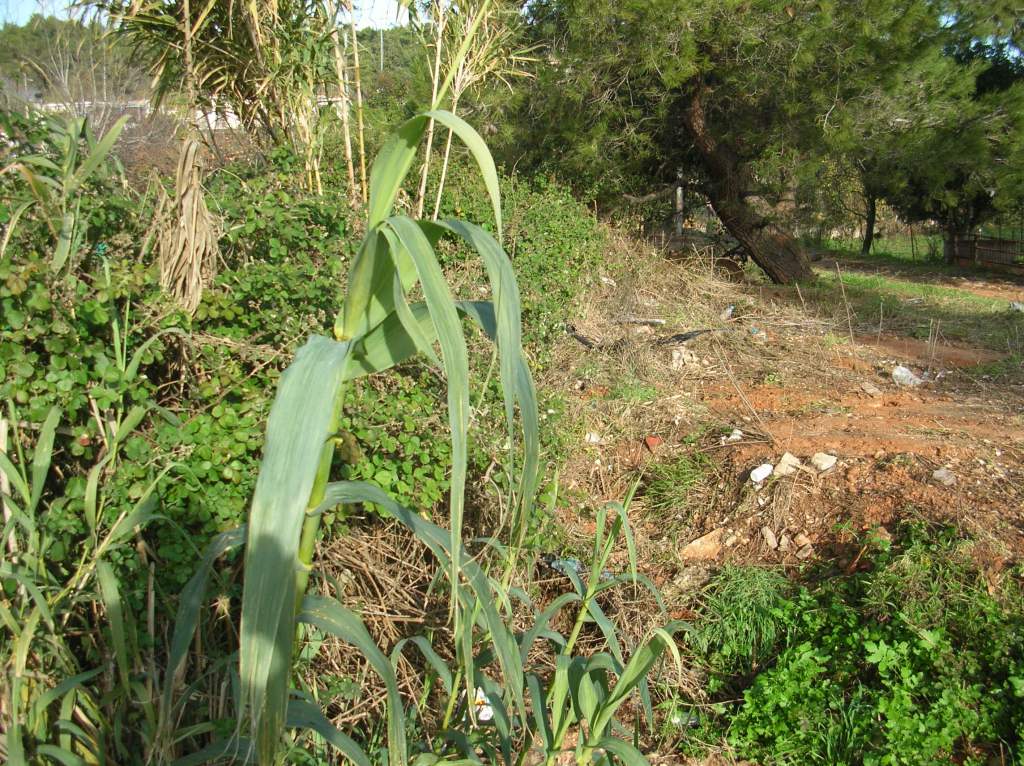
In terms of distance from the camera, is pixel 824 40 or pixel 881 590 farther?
pixel 824 40

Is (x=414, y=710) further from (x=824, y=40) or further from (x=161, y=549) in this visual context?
(x=824, y=40)

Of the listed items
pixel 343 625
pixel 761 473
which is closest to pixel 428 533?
pixel 343 625

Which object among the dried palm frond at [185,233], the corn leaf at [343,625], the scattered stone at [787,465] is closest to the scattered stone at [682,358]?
the scattered stone at [787,465]

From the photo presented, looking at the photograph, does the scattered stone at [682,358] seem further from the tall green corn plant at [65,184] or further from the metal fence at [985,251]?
the metal fence at [985,251]

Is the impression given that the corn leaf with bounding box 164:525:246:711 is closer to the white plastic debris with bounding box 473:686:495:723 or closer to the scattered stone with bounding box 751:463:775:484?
the white plastic debris with bounding box 473:686:495:723

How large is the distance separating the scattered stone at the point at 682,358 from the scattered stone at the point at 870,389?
110 centimetres

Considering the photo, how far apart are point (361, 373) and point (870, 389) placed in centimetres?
464

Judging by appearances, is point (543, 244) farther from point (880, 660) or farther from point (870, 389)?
point (880, 660)

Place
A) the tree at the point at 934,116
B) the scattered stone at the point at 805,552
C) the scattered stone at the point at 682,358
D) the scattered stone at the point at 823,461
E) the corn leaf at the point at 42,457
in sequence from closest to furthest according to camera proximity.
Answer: the corn leaf at the point at 42,457, the scattered stone at the point at 805,552, the scattered stone at the point at 823,461, the scattered stone at the point at 682,358, the tree at the point at 934,116

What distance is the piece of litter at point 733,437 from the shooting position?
167 inches

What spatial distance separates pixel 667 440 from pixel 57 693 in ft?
11.1

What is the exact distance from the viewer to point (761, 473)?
152 inches

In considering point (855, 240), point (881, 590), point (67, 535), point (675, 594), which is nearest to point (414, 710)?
point (67, 535)

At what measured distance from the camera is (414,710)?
2135 millimetres
